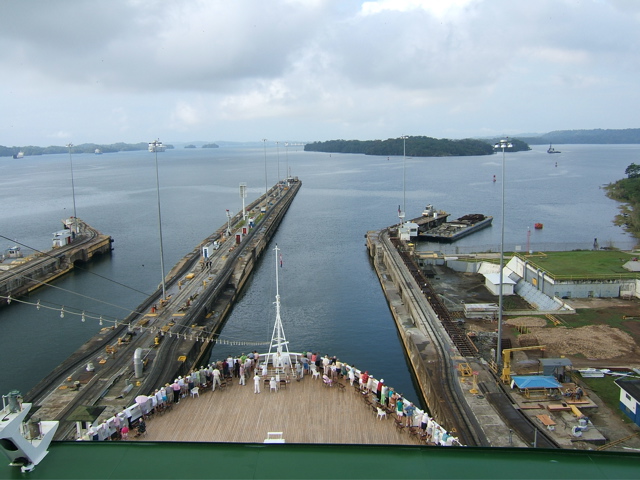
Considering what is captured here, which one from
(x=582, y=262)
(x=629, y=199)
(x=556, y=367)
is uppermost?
(x=629, y=199)

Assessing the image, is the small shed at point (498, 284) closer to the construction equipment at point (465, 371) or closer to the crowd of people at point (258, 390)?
the construction equipment at point (465, 371)

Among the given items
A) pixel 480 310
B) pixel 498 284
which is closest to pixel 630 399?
pixel 480 310

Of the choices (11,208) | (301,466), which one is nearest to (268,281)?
(301,466)

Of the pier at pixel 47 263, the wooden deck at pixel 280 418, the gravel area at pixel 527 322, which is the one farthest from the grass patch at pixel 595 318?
the pier at pixel 47 263

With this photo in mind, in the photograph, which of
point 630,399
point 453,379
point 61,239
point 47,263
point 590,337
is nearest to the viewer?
point 630,399

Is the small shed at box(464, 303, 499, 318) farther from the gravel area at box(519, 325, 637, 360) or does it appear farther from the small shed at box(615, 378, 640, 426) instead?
the small shed at box(615, 378, 640, 426)

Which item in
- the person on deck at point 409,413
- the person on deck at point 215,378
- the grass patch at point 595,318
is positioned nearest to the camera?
the person on deck at point 409,413

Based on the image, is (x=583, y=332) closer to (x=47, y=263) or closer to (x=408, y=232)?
(x=408, y=232)
